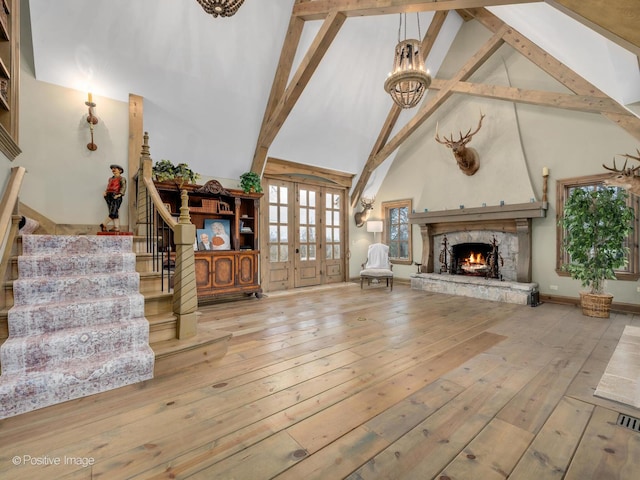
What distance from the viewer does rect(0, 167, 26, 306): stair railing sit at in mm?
2088

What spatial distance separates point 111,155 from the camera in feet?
13.5

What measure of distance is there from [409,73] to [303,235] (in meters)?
3.87

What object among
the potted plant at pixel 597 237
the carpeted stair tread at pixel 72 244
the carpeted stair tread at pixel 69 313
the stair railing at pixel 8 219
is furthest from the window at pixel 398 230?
the stair railing at pixel 8 219

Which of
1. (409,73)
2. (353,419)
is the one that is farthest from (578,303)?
(353,419)

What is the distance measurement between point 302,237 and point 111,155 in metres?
3.77

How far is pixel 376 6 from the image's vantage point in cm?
339

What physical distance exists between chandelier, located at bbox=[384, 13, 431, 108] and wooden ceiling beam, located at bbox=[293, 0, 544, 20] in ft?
1.43

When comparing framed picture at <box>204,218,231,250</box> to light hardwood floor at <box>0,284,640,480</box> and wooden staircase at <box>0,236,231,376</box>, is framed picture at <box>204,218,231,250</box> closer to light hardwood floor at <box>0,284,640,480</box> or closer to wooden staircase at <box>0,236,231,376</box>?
wooden staircase at <box>0,236,231,376</box>

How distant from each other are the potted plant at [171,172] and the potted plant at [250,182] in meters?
0.90

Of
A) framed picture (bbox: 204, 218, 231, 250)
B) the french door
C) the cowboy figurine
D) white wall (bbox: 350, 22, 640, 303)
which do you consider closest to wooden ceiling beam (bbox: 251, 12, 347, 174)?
the french door

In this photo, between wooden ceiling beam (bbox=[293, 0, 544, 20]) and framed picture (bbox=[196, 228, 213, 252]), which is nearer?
wooden ceiling beam (bbox=[293, 0, 544, 20])

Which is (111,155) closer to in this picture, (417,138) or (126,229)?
(126,229)

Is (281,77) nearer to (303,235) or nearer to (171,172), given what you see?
(171,172)

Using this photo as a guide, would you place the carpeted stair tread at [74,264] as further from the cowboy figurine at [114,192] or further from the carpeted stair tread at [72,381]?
the cowboy figurine at [114,192]
